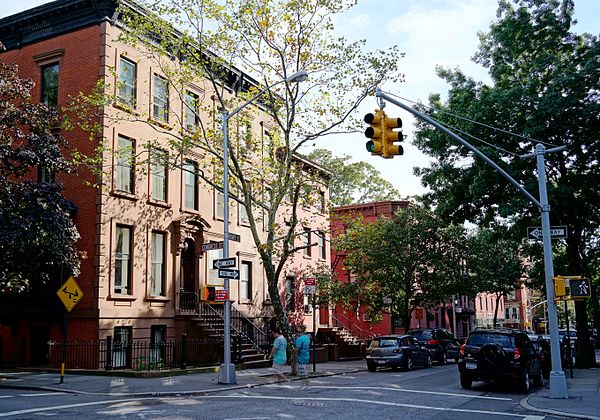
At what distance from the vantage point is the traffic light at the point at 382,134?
1366 cm

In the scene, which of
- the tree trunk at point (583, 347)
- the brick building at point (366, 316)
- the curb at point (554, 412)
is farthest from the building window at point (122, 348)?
the brick building at point (366, 316)

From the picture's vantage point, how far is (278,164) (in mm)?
22844

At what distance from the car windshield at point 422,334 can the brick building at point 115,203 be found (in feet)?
31.7

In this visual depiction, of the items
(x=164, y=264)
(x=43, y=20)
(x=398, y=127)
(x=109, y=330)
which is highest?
(x=43, y=20)

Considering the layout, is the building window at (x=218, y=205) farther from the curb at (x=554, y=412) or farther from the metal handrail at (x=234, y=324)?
the curb at (x=554, y=412)

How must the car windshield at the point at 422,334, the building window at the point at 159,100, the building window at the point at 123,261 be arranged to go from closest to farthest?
1. the building window at the point at 123,261
2. the building window at the point at 159,100
3. the car windshield at the point at 422,334

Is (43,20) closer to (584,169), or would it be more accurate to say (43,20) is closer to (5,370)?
(5,370)

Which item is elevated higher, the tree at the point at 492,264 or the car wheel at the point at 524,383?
the tree at the point at 492,264

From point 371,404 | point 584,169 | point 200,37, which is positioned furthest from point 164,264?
point 584,169

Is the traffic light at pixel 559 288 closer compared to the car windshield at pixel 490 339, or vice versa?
the traffic light at pixel 559 288

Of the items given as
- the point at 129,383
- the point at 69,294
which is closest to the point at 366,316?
the point at 129,383

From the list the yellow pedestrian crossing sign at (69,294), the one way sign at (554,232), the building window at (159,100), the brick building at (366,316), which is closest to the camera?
the one way sign at (554,232)

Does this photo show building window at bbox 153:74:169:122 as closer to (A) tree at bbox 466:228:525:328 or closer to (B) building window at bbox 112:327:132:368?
(B) building window at bbox 112:327:132:368

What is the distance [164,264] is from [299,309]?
12499mm
